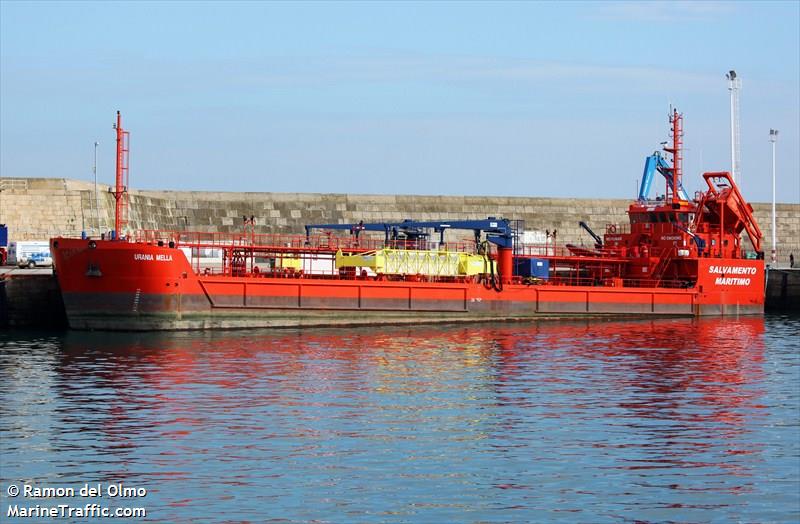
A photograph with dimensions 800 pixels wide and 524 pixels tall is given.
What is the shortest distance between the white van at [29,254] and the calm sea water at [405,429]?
18188 millimetres

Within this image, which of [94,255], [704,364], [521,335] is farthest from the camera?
[521,335]

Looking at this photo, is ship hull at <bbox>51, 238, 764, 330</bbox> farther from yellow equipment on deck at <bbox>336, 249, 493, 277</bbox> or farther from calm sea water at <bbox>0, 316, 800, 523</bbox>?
calm sea water at <bbox>0, 316, 800, 523</bbox>

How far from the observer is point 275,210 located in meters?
75.7

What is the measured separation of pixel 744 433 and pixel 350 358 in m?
15.6

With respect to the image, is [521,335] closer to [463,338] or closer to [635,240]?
[463,338]

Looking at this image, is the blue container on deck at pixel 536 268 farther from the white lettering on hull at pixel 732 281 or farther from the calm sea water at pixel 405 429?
the calm sea water at pixel 405 429

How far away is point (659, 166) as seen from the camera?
199 ft

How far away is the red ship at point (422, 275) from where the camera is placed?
4431cm

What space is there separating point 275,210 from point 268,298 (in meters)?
29.5

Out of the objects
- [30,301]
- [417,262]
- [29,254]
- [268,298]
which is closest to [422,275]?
[417,262]

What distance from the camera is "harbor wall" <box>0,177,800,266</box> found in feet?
216

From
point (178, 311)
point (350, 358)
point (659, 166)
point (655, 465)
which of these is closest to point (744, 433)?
point (655, 465)

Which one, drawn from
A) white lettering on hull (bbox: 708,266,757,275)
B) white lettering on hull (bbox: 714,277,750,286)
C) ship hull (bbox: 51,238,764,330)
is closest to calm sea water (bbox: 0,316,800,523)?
ship hull (bbox: 51,238,764,330)

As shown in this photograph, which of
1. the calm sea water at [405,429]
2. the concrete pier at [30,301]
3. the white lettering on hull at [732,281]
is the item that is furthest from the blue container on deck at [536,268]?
the concrete pier at [30,301]
